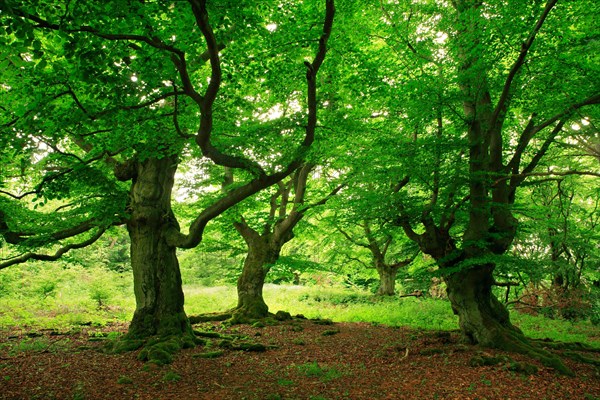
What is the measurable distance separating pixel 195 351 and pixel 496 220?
7.36 meters

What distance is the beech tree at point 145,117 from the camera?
17.5ft

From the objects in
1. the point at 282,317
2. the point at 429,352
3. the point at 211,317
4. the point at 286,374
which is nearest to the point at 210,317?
the point at 211,317

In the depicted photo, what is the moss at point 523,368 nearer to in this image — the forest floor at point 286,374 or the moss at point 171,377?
the forest floor at point 286,374

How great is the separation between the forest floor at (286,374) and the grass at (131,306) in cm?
433

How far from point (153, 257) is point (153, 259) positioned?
0.16 ft

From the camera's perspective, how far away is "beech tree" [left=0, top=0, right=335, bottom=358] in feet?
17.5

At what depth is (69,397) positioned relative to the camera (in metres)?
5.71

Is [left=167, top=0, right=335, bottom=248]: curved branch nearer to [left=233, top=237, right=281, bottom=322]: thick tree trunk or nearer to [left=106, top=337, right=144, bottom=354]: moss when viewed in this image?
[left=106, top=337, right=144, bottom=354]: moss

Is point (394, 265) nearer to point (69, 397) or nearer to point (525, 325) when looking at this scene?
point (525, 325)

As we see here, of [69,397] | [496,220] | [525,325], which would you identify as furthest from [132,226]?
[525,325]

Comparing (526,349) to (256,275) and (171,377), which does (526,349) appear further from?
(256,275)

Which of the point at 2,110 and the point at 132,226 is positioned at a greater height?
the point at 2,110

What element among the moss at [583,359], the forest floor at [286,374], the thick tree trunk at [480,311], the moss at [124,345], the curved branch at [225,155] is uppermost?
the curved branch at [225,155]

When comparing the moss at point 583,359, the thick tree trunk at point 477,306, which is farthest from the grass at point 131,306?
the thick tree trunk at point 477,306
